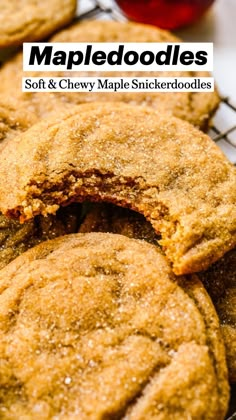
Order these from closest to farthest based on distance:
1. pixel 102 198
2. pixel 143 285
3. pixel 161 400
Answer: pixel 161 400 < pixel 143 285 < pixel 102 198

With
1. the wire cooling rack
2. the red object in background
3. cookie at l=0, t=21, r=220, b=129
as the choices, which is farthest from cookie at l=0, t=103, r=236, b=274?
the red object in background

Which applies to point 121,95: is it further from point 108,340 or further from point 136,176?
point 108,340

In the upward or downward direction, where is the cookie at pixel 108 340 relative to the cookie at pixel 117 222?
downward

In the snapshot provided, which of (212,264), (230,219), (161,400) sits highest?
(230,219)

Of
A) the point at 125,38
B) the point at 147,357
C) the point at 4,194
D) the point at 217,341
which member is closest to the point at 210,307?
the point at 217,341

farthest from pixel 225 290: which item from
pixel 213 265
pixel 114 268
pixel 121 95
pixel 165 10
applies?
pixel 165 10

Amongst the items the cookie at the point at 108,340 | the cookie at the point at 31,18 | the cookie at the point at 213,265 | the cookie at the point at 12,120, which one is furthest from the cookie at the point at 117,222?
the cookie at the point at 31,18

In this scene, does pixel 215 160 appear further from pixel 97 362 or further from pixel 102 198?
pixel 97 362

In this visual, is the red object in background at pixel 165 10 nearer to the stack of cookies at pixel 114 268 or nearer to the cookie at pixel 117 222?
the stack of cookies at pixel 114 268
